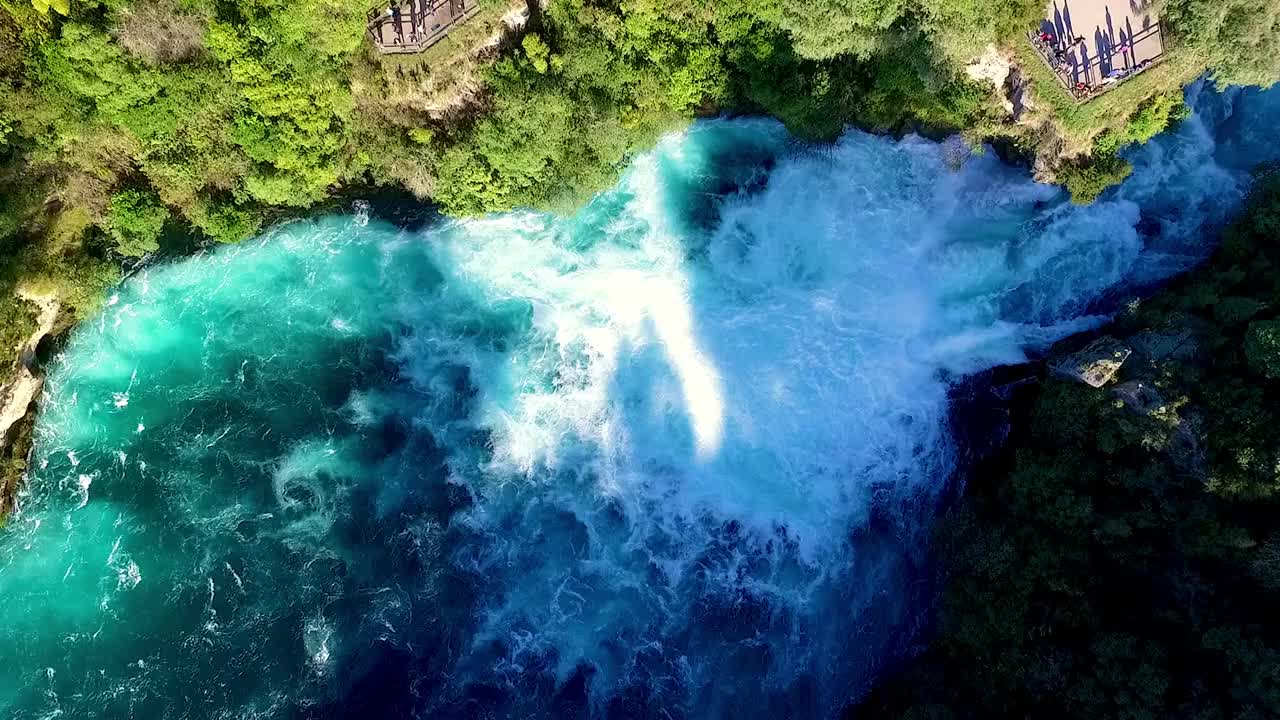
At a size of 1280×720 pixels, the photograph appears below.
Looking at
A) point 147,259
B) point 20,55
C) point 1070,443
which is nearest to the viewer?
point 20,55

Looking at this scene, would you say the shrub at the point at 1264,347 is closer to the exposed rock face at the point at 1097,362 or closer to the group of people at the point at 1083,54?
the exposed rock face at the point at 1097,362

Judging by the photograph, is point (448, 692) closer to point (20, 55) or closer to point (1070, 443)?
point (1070, 443)

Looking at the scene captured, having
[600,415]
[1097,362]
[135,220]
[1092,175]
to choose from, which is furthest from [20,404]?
[1092,175]

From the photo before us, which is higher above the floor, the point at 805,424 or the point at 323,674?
the point at 805,424

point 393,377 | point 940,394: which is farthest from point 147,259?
point 940,394

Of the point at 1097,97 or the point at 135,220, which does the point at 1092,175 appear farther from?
the point at 135,220

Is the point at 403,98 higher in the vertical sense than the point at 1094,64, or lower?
higher
